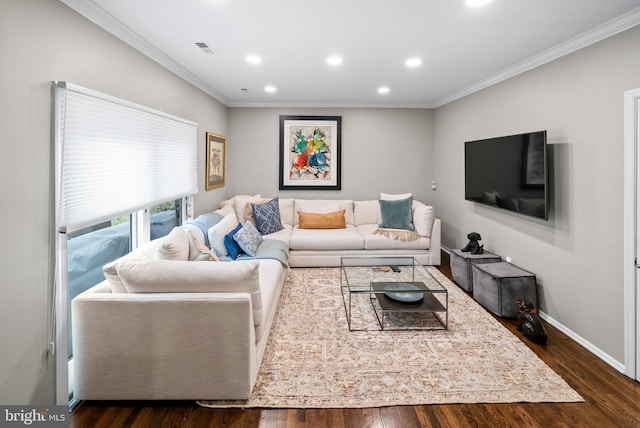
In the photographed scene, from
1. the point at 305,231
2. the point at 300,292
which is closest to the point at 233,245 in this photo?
the point at 300,292

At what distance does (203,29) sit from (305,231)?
305cm

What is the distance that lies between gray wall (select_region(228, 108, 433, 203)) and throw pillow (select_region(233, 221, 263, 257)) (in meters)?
1.88

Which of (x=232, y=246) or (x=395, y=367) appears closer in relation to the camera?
(x=395, y=367)

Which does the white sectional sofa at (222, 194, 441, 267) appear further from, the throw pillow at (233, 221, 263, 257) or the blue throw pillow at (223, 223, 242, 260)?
the blue throw pillow at (223, 223, 242, 260)

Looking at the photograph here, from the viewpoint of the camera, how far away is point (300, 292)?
385 centimetres

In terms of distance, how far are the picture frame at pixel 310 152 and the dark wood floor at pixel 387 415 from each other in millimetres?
4255

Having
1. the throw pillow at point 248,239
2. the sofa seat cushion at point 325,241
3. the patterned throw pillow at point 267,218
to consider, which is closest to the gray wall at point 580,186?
the sofa seat cushion at point 325,241

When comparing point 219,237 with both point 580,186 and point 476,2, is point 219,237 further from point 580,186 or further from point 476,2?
point 580,186

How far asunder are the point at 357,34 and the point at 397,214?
2.96 meters

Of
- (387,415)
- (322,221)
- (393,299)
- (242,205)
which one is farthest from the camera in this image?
(322,221)

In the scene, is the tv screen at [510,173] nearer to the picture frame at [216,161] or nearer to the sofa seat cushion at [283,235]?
the sofa seat cushion at [283,235]

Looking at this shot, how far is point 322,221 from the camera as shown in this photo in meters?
5.24

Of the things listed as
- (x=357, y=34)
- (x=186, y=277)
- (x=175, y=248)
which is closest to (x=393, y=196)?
Result: (x=357, y=34)

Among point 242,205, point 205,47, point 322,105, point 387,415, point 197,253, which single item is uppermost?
point 322,105
